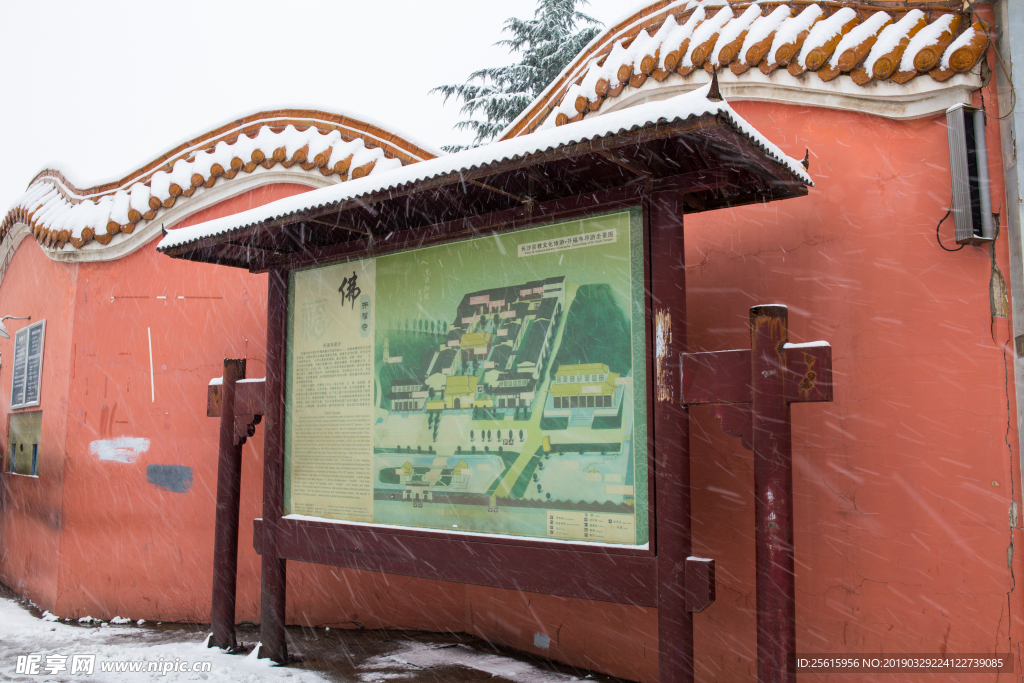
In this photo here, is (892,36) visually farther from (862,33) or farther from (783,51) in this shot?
(783,51)

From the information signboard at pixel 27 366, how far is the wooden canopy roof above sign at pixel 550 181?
156 inches

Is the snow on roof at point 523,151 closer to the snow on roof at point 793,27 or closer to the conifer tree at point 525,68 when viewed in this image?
the snow on roof at point 793,27

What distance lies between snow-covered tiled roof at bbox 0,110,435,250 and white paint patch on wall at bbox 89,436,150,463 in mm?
2002

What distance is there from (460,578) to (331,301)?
221 centimetres

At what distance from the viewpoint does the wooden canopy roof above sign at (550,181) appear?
11.2 feet

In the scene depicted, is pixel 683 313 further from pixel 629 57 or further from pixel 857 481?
pixel 629 57

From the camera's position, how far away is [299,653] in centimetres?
582

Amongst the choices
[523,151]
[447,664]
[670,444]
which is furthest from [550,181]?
[447,664]

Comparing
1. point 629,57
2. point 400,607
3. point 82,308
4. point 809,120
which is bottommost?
point 400,607

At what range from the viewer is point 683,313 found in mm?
3855

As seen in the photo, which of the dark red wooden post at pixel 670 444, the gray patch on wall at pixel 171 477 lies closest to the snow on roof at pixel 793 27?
the dark red wooden post at pixel 670 444

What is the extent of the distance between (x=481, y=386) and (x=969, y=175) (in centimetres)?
Answer: 291

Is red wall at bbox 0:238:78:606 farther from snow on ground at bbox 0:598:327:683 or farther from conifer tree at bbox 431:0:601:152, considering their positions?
conifer tree at bbox 431:0:601:152

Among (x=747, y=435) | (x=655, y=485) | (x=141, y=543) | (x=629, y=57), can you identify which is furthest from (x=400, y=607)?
(x=629, y=57)
